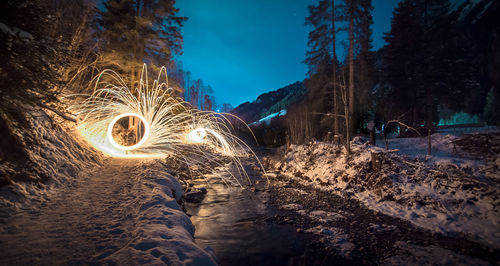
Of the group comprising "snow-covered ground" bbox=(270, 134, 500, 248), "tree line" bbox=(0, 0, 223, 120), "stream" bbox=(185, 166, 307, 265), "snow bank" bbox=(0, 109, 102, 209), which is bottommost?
"stream" bbox=(185, 166, 307, 265)

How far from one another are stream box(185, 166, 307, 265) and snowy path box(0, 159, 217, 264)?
103 centimetres

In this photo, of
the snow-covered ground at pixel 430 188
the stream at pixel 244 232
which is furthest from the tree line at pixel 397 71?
the stream at pixel 244 232

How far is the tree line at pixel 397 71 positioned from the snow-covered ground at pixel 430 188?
15.1 ft

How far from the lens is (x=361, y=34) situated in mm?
14531

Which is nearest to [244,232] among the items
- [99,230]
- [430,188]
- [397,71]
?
[99,230]

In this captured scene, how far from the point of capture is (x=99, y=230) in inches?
141

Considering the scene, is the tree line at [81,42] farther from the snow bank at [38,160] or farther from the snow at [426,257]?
the snow at [426,257]

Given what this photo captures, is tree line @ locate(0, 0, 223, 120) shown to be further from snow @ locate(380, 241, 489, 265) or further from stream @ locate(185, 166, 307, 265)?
snow @ locate(380, 241, 489, 265)

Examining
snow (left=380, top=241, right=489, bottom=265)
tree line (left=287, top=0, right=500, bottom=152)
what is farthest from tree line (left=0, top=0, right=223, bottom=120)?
tree line (left=287, top=0, right=500, bottom=152)

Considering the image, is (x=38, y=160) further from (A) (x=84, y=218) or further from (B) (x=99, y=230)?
(B) (x=99, y=230)

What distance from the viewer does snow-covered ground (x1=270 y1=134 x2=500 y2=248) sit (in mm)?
5562

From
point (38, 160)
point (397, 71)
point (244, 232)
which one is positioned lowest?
point (244, 232)

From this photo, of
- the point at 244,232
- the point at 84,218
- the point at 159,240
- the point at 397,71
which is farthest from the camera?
the point at 397,71

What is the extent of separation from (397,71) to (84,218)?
30057 mm
